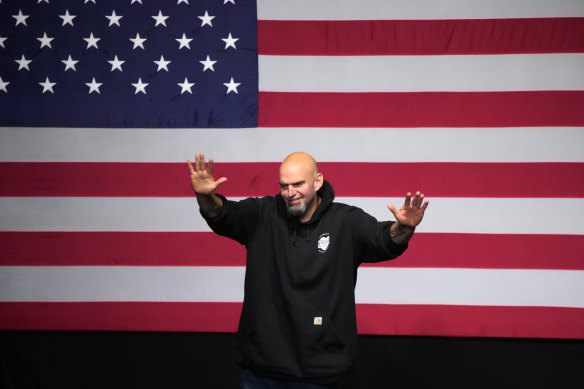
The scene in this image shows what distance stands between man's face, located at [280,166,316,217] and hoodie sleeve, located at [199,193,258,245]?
0.15 metres

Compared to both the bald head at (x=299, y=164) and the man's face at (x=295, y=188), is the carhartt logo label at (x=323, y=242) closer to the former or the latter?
the man's face at (x=295, y=188)

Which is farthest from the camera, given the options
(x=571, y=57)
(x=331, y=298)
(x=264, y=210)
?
(x=571, y=57)

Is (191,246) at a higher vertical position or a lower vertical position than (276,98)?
lower

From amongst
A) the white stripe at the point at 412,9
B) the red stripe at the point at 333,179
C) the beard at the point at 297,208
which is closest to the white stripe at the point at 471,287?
the red stripe at the point at 333,179

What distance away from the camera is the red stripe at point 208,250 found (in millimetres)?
2680

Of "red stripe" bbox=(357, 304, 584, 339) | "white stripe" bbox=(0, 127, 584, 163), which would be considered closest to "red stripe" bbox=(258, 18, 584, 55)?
"white stripe" bbox=(0, 127, 584, 163)

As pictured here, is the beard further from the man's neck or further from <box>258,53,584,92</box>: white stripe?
<box>258,53,584,92</box>: white stripe

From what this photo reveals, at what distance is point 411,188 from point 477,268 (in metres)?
0.55

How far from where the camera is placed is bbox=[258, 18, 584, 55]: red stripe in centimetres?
267

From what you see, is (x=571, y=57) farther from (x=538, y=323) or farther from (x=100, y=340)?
(x=100, y=340)

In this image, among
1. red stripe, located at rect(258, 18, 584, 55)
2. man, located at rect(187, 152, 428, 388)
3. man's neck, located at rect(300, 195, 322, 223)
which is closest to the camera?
man, located at rect(187, 152, 428, 388)

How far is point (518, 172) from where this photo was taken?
2.68 meters

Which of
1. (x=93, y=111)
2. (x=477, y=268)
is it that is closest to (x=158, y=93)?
(x=93, y=111)

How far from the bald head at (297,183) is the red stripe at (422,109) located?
0.95 m
